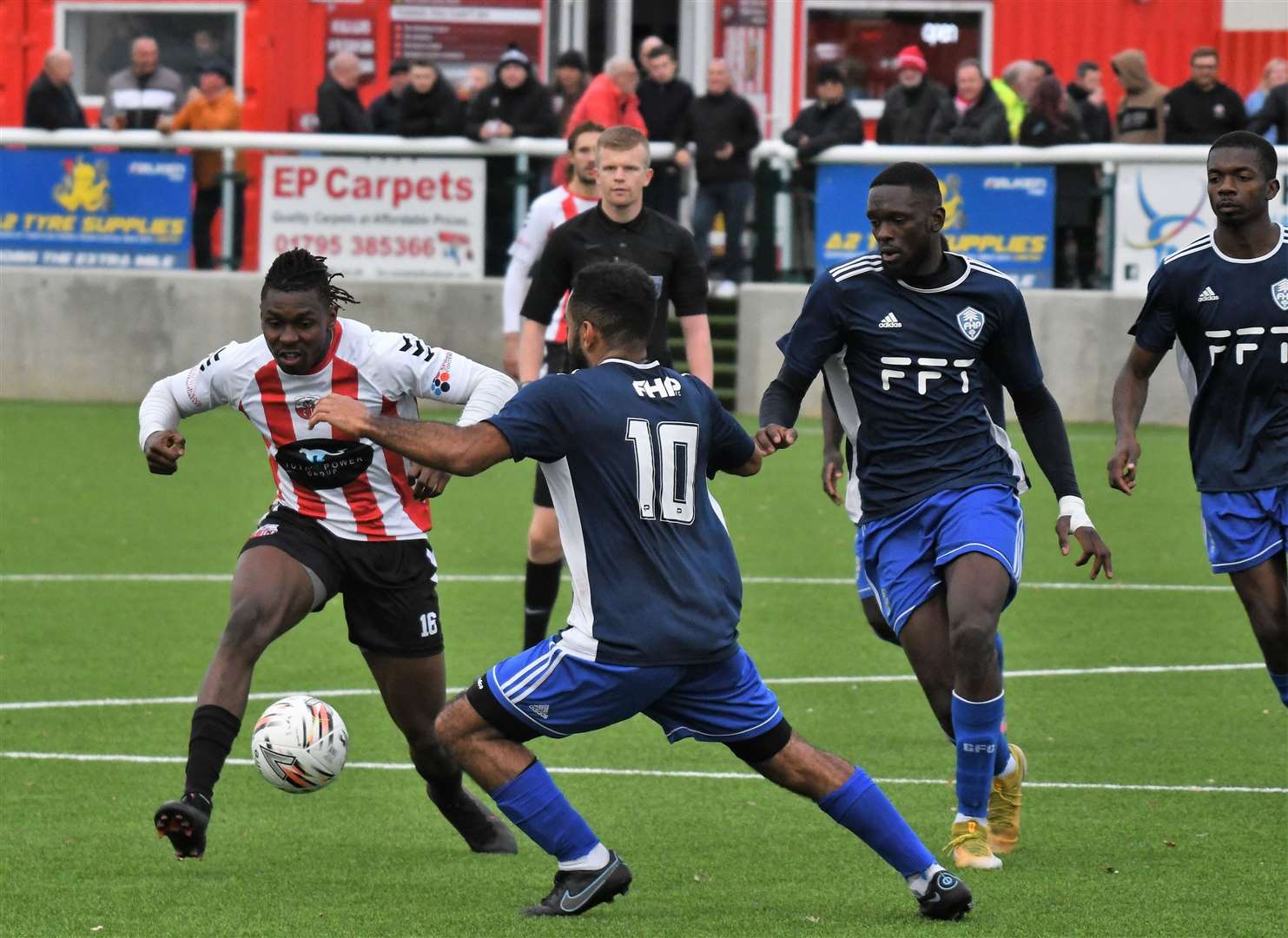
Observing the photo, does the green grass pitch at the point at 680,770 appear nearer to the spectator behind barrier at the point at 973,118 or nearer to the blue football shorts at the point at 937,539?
the blue football shorts at the point at 937,539

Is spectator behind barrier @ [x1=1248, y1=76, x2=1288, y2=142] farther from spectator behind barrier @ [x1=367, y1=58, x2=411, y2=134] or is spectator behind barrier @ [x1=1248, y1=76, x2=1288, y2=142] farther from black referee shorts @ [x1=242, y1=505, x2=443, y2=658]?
black referee shorts @ [x1=242, y1=505, x2=443, y2=658]

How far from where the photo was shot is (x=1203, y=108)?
19.4 metres

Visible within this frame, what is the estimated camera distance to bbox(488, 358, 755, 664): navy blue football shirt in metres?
6.15

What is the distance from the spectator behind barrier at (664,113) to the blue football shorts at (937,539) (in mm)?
12937

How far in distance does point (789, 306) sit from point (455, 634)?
869cm

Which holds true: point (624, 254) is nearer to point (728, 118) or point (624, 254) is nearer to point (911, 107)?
point (728, 118)

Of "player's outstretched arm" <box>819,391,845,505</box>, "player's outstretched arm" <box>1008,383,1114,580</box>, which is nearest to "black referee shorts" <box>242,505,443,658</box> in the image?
"player's outstretched arm" <box>819,391,845,505</box>

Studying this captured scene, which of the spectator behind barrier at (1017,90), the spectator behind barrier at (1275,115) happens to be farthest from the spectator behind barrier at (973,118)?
the spectator behind barrier at (1275,115)

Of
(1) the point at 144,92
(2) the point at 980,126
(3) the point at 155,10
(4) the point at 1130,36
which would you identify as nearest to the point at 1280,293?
(2) the point at 980,126

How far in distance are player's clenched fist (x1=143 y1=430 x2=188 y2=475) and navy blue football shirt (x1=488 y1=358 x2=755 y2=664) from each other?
55.4 inches

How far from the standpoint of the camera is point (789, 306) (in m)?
19.8

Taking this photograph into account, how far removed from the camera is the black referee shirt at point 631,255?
33.0ft

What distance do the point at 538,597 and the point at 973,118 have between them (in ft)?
33.0

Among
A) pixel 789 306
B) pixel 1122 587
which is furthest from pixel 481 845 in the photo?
pixel 789 306
